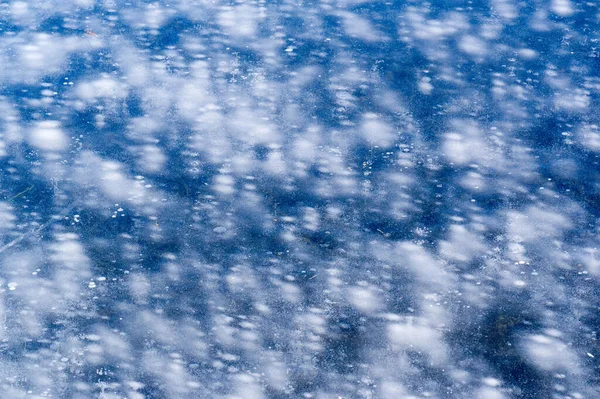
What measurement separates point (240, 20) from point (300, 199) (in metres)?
1.01

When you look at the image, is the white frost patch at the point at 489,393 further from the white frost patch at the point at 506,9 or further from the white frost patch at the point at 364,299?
the white frost patch at the point at 506,9

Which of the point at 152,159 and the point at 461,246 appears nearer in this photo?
the point at 461,246

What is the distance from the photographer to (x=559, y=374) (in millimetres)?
1434

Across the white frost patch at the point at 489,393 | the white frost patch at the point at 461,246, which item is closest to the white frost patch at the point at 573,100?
the white frost patch at the point at 461,246

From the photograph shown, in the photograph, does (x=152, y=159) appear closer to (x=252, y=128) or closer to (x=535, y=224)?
(x=252, y=128)

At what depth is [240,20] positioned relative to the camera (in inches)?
101

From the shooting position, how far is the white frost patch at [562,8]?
255 cm

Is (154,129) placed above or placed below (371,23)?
below

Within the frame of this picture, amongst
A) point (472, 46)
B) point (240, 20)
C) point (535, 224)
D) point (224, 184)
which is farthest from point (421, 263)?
point (240, 20)

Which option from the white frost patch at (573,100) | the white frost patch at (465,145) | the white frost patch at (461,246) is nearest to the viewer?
the white frost patch at (461,246)

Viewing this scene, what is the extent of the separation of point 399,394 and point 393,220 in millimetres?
522

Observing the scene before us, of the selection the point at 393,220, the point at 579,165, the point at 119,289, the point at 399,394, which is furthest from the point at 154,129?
the point at 579,165

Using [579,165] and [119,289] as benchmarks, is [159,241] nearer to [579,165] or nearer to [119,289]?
[119,289]

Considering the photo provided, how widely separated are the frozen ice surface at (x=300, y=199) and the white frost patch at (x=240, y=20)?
0.6 inches
